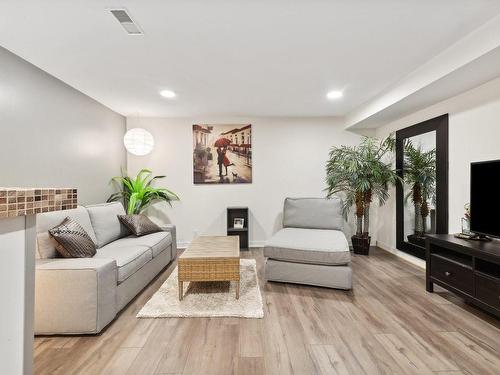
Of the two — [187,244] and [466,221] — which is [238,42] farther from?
[187,244]

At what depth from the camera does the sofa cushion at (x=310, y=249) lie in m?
2.86

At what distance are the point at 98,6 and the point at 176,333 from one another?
243cm

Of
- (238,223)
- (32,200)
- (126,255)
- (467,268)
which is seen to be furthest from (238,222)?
(32,200)

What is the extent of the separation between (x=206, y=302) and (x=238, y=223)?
7.14 feet

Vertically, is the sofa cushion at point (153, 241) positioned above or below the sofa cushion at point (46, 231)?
below

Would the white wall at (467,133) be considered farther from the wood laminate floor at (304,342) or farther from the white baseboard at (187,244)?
the white baseboard at (187,244)

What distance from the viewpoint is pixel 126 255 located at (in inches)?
104

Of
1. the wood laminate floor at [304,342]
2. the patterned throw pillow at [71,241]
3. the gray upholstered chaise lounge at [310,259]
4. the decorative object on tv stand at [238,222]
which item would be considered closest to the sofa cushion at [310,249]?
the gray upholstered chaise lounge at [310,259]

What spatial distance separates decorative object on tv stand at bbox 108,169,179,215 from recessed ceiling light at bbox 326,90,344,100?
2859mm

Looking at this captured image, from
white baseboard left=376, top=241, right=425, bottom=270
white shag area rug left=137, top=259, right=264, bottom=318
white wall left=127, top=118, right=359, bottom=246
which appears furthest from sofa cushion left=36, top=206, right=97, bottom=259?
white baseboard left=376, top=241, right=425, bottom=270

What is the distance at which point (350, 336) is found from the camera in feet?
6.72

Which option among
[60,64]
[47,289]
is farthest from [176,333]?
[60,64]

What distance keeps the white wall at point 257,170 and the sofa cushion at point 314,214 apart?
0.72 m

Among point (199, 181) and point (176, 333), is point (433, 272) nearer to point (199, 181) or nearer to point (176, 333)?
point (176, 333)
